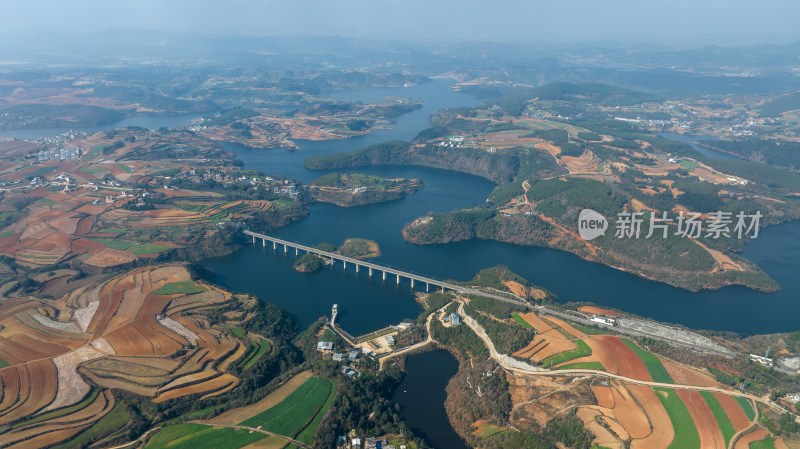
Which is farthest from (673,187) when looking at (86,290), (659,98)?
(659,98)

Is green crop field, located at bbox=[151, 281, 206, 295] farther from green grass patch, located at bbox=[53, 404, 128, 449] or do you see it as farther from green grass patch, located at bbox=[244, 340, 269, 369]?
green grass patch, located at bbox=[53, 404, 128, 449]

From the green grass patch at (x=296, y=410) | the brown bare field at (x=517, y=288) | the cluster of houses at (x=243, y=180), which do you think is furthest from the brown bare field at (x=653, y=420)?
the cluster of houses at (x=243, y=180)

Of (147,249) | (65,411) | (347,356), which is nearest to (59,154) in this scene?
(147,249)

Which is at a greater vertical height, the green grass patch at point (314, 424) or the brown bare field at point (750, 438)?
the brown bare field at point (750, 438)

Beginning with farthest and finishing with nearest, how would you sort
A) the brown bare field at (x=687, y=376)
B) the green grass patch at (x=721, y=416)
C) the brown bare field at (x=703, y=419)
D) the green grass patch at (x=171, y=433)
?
the brown bare field at (x=687, y=376) < the green grass patch at (x=171, y=433) < the green grass patch at (x=721, y=416) < the brown bare field at (x=703, y=419)

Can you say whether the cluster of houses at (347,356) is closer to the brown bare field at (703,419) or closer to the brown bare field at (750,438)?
the brown bare field at (703,419)

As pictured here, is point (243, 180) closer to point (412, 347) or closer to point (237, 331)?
point (237, 331)

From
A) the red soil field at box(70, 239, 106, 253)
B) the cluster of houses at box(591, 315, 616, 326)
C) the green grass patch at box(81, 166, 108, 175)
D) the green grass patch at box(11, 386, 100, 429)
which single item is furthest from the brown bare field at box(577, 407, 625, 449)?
the green grass patch at box(81, 166, 108, 175)
